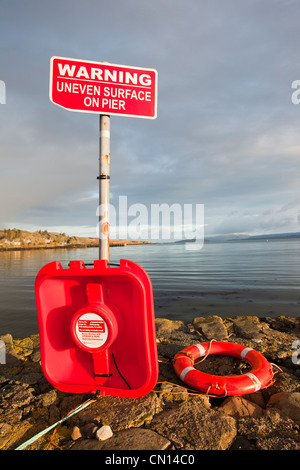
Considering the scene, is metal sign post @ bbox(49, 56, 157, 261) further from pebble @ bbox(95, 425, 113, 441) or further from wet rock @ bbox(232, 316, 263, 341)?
wet rock @ bbox(232, 316, 263, 341)

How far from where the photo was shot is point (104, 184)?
10.2 ft

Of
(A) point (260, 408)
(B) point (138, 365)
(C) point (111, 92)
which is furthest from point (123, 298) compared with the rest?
(C) point (111, 92)

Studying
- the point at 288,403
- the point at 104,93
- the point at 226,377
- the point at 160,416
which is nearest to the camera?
the point at 160,416

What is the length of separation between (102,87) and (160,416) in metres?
3.57

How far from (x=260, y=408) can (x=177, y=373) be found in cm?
93

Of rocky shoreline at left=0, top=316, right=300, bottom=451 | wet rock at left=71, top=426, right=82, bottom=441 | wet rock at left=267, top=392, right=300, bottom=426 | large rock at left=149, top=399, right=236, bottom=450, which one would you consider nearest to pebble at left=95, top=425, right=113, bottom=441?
rocky shoreline at left=0, top=316, right=300, bottom=451

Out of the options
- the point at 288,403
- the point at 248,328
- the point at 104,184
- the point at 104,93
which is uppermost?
the point at 104,93

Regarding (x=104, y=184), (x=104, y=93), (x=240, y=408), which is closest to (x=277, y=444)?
(x=240, y=408)

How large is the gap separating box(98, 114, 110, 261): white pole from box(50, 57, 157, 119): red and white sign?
0.63ft

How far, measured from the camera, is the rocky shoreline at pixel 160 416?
208 cm

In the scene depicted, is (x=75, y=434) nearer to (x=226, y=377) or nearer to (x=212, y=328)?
(x=226, y=377)

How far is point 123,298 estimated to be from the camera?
8.70ft

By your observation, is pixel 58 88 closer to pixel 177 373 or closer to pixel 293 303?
pixel 177 373

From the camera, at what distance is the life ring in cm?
272
